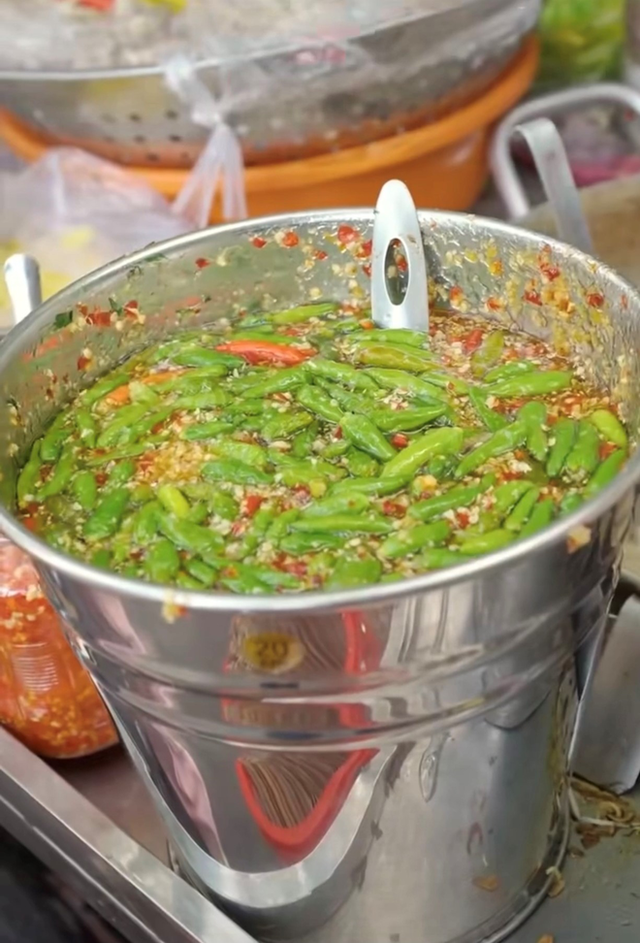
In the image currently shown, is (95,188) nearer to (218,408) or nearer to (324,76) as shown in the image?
(324,76)

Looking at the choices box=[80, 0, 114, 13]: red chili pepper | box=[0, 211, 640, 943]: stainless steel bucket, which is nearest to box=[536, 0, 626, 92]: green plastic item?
box=[80, 0, 114, 13]: red chili pepper

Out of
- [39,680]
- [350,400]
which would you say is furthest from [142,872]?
[350,400]

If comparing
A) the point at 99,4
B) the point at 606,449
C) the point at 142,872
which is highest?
the point at 99,4

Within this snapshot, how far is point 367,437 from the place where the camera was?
30.5 inches

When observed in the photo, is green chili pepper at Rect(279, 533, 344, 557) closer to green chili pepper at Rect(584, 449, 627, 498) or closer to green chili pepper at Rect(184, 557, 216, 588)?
green chili pepper at Rect(184, 557, 216, 588)

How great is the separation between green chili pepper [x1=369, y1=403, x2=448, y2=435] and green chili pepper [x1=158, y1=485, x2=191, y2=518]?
0.53ft

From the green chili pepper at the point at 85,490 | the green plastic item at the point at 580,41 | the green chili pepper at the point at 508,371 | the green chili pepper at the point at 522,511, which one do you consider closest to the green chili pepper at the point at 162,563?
the green chili pepper at the point at 85,490

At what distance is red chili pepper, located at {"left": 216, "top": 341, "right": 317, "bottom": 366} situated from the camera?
915mm

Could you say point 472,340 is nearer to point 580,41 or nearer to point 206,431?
point 206,431

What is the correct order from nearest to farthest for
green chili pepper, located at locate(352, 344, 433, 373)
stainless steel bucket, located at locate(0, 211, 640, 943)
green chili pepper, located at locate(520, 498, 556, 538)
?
stainless steel bucket, located at locate(0, 211, 640, 943), green chili pepper, located at locate(520, 498, 556, 538), green chili pepper, located at locate(352, 344, 433, 373)

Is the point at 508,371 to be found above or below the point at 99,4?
below

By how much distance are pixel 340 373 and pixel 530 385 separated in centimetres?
15

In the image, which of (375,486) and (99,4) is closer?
(375,486)

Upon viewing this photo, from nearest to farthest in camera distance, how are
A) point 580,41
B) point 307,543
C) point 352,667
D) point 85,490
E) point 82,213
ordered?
point 352,667
point 307,543
point 85,490
point 82,213
point 580,41
